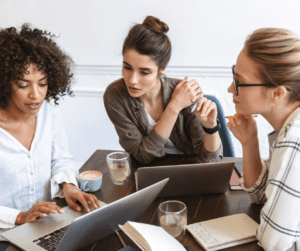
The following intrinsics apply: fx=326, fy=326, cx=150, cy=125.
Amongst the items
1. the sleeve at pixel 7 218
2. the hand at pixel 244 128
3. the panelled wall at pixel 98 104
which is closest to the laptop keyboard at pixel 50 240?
the sleeve at pixel 7 218

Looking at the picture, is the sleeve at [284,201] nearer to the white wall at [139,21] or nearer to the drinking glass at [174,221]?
the drinking glass at [174,221]

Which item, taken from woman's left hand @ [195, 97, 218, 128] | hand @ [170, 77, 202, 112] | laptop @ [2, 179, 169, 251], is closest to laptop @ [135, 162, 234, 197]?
laptop @ [2, 179, 169, 251]

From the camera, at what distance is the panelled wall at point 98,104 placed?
2672mm

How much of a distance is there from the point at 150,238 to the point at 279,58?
0.62m

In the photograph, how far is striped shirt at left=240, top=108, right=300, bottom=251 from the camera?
844 mm

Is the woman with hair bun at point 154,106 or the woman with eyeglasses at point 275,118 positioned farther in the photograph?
the woman with hair bun at point 154,106

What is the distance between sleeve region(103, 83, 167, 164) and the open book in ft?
2.02

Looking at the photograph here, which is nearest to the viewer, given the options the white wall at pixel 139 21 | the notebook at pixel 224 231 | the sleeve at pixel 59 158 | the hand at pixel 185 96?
the notebook at pixel 224 231

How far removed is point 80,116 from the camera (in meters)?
2.87

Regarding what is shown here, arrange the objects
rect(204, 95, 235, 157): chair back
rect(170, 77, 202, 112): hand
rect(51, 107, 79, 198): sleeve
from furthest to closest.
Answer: rect(204, 95, 235, 157): chair back, rect(170, 77, 202, 112): hand, rect(51, 107, 79, 198): sleeve

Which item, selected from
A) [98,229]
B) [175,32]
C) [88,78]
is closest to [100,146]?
[88,78]

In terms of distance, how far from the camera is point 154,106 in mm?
1731

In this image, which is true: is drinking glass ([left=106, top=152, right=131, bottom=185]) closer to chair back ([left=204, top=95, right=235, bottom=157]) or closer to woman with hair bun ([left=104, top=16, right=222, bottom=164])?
woman with hair bun ([left=104, top=16, right=222, bottom=164])

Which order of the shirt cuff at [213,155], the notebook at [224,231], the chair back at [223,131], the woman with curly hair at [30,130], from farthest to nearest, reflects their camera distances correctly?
the chair back at [223,131]
the shirt cuff at [213,155]
the woman with curly hair at [30,130]
the notebook at [224,231]
